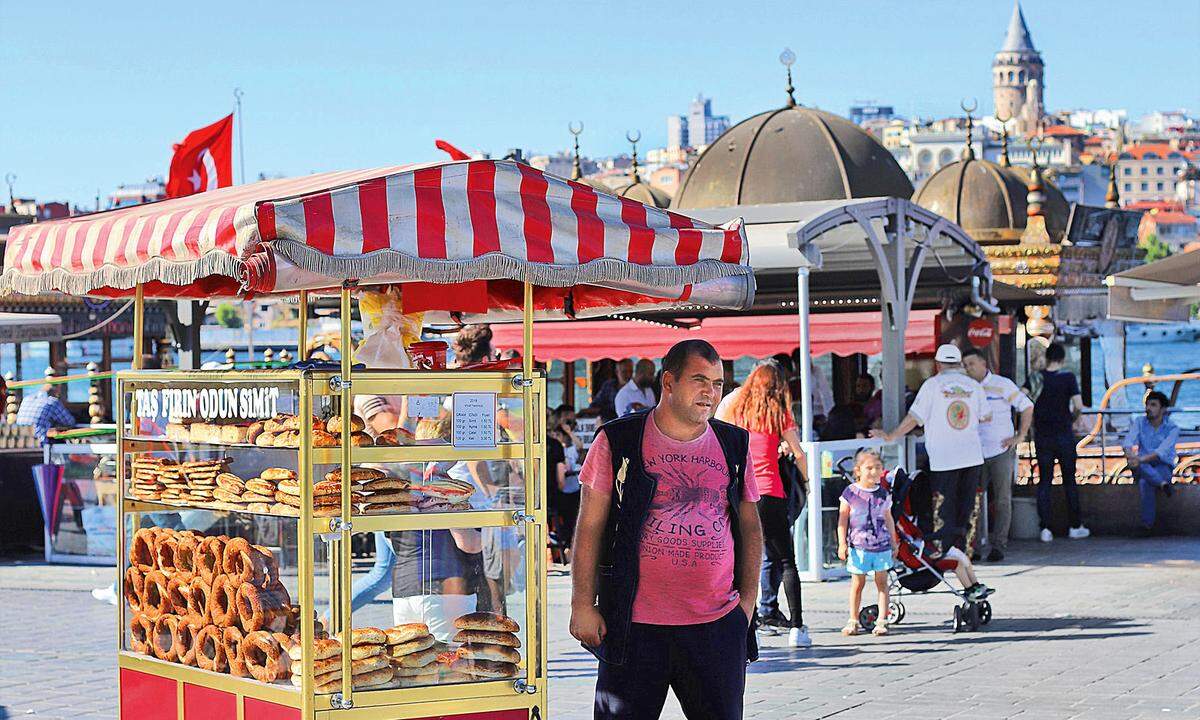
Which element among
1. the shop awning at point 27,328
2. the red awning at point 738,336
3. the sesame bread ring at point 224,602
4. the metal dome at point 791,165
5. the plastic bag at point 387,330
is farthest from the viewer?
the metal dome at point 791,165

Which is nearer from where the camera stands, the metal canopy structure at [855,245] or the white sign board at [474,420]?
the white sign board at [474,420]

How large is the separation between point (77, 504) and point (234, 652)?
1055cm

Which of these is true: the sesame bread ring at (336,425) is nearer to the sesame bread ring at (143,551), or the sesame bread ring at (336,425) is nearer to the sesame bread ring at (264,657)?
the sesame bread ring at (264,657)

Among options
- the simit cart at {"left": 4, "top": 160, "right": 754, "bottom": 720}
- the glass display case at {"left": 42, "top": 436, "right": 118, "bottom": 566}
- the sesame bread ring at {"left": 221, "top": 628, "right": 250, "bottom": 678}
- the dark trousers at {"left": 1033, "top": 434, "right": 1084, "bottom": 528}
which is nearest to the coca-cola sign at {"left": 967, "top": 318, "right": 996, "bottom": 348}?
the dark trousers at {"left": 1033, "top": 434, "right": 1084, "bottom": 528}

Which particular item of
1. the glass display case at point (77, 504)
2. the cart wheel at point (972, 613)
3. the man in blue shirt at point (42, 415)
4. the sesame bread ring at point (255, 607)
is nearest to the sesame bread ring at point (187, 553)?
the sesame bread ring at point (255, 607)

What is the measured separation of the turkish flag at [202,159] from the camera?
15016 millimetres

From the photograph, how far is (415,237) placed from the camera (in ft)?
20.6

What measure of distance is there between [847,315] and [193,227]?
1570 centimetres

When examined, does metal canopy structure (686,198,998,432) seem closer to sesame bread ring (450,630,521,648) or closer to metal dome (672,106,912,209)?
metal dome (672,106,912,209)

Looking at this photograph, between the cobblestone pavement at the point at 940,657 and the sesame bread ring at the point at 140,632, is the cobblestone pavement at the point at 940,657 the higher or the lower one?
the lower one

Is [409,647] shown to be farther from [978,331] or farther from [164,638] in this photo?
[978,331]

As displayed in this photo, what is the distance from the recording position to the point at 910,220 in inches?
629

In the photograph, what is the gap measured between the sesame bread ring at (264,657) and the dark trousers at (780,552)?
5.01 m

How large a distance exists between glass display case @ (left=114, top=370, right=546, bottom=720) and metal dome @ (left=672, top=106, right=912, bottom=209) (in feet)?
59.8
